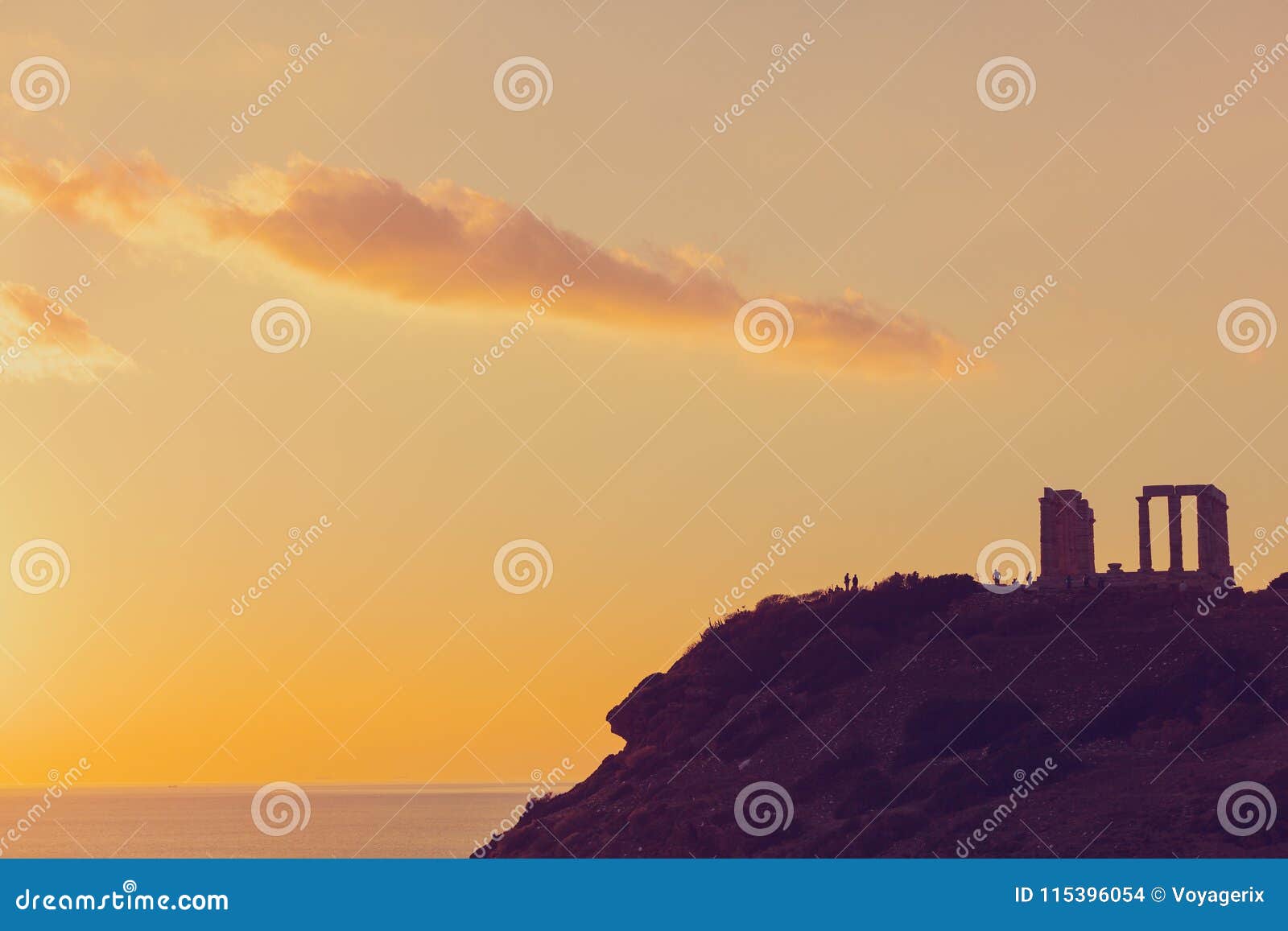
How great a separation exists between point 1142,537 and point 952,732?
59.0 feet

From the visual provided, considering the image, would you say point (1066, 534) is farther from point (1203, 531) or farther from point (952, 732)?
point (952, 732)

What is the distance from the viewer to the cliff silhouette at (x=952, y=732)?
59562 millimetres

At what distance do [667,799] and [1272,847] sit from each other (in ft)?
72.6

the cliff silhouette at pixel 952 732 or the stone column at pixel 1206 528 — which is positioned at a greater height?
the stone column at pixel 1206 528

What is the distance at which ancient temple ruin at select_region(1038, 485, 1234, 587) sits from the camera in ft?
262

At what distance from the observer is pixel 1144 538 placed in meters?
81.1

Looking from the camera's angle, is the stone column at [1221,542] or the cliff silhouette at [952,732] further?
the stone column at [1221,542]

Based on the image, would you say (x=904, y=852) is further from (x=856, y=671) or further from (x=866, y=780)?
(x=856, y=671)

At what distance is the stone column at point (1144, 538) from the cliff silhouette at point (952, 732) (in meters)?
2.48

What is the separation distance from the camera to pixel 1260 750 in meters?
61.8

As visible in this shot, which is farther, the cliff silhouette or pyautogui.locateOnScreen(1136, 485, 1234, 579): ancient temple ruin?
pyautogui.locateOnScreen(1136, 485, 1234, 579): ancient temple ruin

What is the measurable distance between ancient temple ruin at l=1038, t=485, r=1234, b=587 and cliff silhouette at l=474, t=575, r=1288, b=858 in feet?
5.59

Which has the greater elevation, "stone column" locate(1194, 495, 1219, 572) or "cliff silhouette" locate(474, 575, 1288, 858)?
"stone column" locate(1194, 495, 1219, 572)

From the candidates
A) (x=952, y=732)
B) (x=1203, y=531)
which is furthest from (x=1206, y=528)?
(x=952, y=732)
